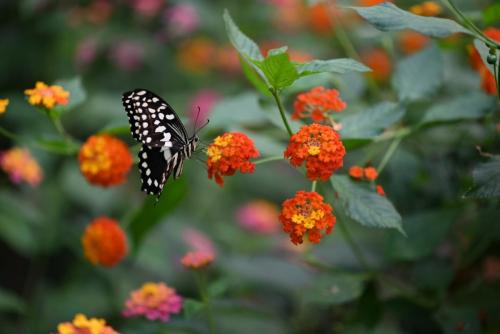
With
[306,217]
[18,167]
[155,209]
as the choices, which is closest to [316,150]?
[306,217]

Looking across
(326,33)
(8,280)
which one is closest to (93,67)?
(8,280)

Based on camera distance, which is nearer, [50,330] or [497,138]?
[497,138]

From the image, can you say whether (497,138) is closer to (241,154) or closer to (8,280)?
(241,154)

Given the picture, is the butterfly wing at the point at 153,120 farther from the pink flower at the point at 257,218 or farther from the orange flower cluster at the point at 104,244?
the pink flower at the point at 257,218

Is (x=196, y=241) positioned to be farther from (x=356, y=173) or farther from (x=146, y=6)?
(x=356, y=173)

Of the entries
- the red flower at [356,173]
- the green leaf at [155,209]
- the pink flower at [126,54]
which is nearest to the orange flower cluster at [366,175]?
the red flower at [356,173]

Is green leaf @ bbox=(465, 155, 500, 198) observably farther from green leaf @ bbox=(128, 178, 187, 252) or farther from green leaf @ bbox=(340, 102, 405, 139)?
green leaf @ bbox=(128, 178, 187, 252)
